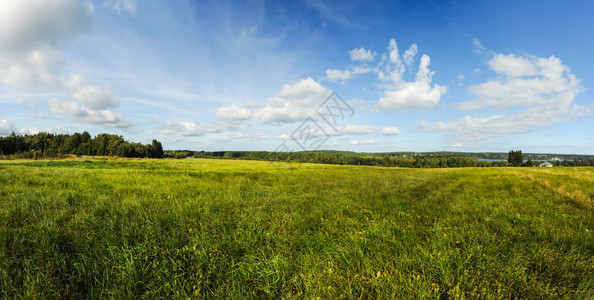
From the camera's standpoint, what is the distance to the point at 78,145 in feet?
275

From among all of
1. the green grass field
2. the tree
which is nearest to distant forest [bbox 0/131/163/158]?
the green grass field

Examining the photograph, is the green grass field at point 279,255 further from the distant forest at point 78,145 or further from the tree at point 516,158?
the tree at point 516,158

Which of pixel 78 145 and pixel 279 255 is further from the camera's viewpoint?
pixel 78 145

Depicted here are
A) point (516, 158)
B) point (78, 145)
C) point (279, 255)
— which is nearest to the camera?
point (279, 255)

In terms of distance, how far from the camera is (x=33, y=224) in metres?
3.66

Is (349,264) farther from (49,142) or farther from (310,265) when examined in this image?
(49,142)

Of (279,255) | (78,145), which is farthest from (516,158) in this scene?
(78,145)

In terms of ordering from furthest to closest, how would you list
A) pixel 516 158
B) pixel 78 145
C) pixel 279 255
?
pixel 516 158
pixel 78 145
pixel 279 255

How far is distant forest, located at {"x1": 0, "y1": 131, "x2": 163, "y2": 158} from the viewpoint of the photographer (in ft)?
236

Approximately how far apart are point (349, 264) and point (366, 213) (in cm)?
270

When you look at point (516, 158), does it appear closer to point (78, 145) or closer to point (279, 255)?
point (279, 255)

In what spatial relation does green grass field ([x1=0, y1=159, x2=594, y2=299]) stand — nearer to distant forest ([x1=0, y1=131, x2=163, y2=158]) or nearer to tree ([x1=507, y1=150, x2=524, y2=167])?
distant forest ([x1=0, y1=131, x2=163, y2=158])

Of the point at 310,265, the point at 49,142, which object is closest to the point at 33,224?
the point at 310,265

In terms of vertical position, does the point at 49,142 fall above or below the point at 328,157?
above
